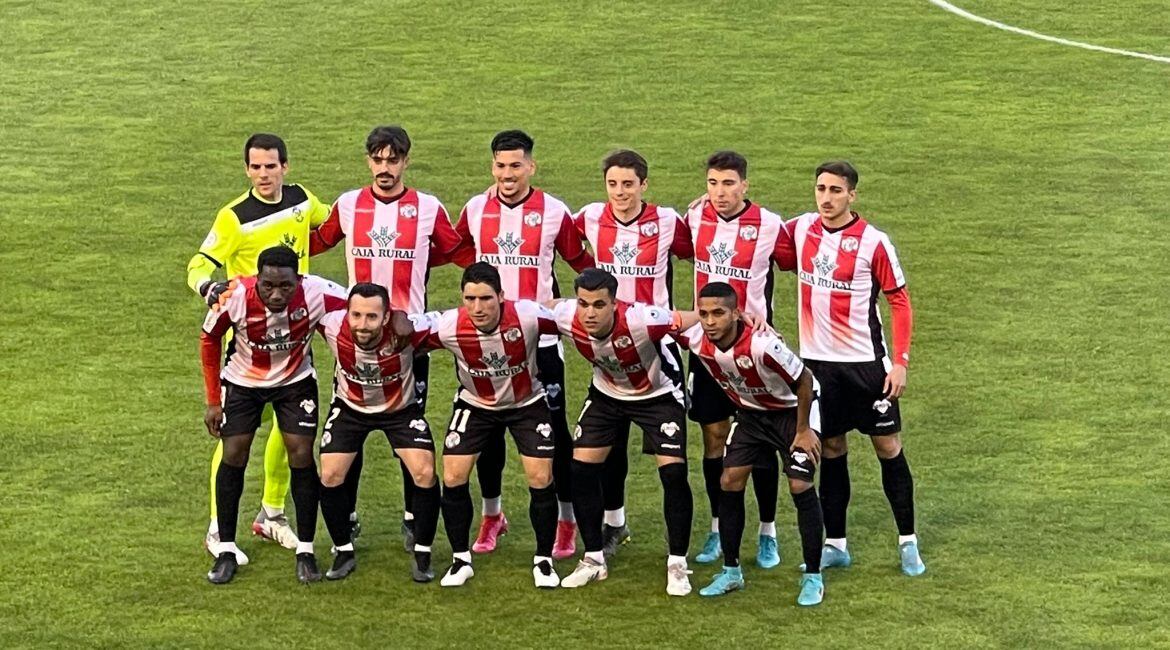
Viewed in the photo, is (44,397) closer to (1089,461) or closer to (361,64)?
Result: (1089,461)

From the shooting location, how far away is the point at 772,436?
8734 millimetres

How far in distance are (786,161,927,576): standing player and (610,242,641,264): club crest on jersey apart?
0.77 metres

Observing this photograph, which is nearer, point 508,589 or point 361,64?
point 508,589

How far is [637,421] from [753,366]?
0.72 meters

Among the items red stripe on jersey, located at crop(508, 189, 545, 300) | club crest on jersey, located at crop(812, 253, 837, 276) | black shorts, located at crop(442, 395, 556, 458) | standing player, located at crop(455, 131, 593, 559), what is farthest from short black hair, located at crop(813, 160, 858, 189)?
black shorts, located at crop(442, 395, 556, 458)

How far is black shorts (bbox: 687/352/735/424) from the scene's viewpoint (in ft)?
30.1

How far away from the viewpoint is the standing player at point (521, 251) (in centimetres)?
925

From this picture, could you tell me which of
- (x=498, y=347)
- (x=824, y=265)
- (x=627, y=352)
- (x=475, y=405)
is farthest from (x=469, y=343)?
(x=824, y=265)

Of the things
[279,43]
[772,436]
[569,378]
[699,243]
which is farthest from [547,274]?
[279,43]

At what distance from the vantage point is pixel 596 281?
28.1 feet

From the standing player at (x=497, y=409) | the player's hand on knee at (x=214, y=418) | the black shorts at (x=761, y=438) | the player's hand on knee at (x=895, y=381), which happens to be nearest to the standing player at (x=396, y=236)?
the standing player at (x=497, y=409)

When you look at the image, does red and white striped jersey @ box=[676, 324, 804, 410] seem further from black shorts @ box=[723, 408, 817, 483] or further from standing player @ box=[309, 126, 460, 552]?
standing player @ box=[309, 126, 460, 552]

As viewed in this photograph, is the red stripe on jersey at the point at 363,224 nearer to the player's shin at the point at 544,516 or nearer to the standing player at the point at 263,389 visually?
the standing player at the point at 263,389

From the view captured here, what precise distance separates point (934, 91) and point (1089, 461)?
24.7ft
